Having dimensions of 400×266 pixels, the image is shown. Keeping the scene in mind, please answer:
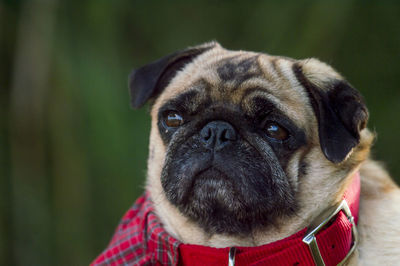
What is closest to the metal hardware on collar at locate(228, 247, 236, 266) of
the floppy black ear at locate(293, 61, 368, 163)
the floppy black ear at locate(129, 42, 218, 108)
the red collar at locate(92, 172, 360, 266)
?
the red collar at locate(92, 172, 360, 266)

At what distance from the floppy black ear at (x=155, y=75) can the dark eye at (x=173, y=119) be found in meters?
0.25

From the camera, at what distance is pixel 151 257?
2129 mm

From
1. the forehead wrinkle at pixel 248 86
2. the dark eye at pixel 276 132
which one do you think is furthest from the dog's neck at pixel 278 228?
the forehead wrinkle at pixel 248 86

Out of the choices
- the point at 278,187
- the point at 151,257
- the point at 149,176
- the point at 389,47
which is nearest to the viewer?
the point at 278,187

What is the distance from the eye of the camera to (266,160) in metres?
1.85

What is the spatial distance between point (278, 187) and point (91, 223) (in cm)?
302

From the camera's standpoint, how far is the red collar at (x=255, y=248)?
1785 millimetres

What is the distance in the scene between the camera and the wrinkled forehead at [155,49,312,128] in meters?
1.97

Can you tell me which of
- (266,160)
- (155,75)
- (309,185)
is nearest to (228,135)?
(266,160)

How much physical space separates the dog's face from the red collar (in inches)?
4.0

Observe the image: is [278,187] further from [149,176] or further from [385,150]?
[385,150]

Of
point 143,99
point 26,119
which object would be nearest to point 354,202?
point 143,99

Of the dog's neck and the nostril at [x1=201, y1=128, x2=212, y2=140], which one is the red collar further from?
the nostril at [x1=201, y1=128, x2=212, y2=140]

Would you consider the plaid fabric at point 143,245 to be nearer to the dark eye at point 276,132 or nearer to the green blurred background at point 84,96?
the dark eye at point 276,132
